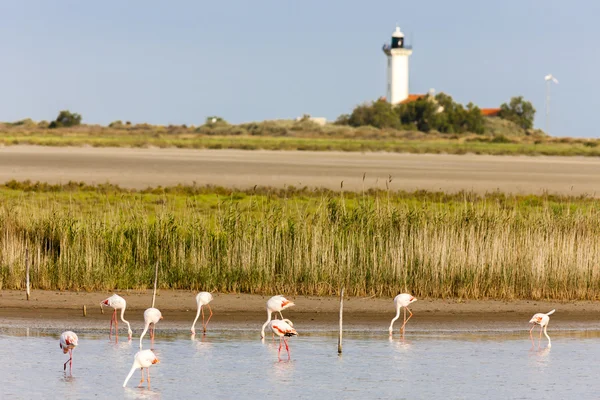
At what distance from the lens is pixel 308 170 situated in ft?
183

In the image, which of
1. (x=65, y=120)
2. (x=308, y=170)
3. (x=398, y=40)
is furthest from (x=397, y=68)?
(x=308, y=170)

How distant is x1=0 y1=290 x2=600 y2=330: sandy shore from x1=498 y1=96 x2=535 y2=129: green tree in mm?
122895

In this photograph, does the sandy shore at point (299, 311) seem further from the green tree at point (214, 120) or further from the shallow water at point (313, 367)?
the green tree at point (214, 120)

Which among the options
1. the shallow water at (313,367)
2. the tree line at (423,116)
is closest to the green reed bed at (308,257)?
the shallow water at (313,367)

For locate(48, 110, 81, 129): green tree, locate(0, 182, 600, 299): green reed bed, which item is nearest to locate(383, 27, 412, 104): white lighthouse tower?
locate(48, 110, 81, 129): green tree

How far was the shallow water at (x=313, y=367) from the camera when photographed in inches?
477

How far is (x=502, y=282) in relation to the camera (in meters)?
18.7

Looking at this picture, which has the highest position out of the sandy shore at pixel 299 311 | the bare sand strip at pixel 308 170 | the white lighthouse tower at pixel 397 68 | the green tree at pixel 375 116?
the white lighthouse tower at pixel 397 68

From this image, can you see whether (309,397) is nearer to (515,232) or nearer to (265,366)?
(265,366)

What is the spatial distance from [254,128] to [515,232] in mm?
109616

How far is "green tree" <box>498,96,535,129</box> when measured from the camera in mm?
138750

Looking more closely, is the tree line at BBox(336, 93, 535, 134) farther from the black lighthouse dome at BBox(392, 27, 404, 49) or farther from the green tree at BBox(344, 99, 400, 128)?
the black lighthouse dome at BBox(392, 27, 404, 49)

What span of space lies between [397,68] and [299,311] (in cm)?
12200

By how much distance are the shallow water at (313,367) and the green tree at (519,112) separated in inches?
4952
